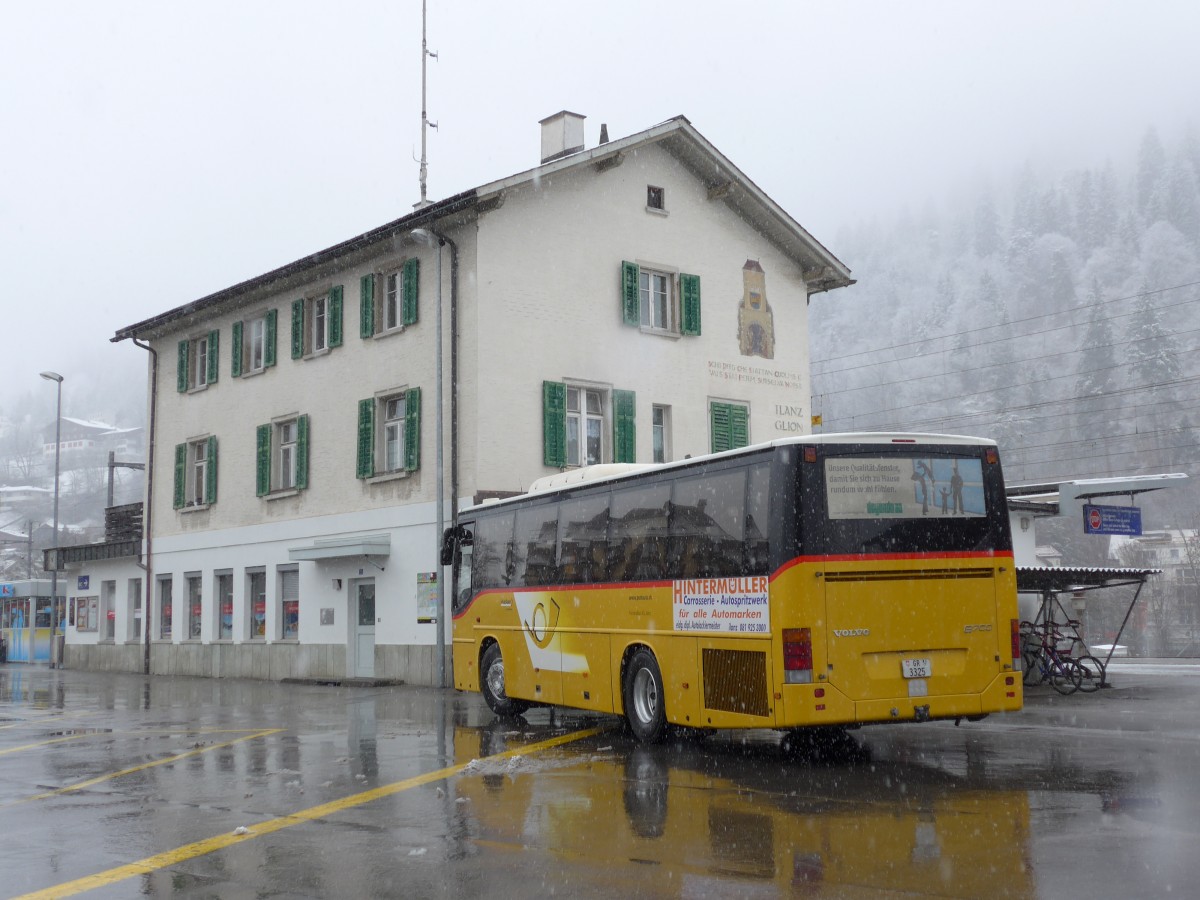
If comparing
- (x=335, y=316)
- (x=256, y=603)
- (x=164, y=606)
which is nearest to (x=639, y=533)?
(x=335, y=316)

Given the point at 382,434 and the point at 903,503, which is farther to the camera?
the point at 382,434

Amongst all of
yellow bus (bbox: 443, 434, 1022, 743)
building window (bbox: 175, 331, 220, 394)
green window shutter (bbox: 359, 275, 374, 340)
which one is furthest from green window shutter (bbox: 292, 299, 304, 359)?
yellow bus (bbox: 443, 434, 1022, 743)

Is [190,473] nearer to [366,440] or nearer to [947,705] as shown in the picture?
[366,440]

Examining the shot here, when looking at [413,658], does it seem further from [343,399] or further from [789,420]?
[789,420]

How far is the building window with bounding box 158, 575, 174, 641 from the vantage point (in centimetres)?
3409

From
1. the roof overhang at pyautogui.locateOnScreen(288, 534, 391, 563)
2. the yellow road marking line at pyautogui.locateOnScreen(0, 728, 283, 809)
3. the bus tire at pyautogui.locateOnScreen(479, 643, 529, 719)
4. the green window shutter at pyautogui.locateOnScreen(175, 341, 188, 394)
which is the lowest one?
the yellow road marking line at pyautogui.locateOnScreen(0, 728, 283, 809)

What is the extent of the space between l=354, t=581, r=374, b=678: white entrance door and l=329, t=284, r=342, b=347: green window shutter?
200 inches

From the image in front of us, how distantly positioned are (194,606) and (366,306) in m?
10.5

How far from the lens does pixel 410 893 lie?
6.70 meters

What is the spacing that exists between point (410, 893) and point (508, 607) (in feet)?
33.0

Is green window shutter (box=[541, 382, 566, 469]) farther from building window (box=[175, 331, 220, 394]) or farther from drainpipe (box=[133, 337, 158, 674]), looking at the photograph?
drainpipe (box=[133, 337, 158, 674])

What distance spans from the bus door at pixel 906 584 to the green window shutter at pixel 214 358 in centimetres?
2386

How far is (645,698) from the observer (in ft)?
44.6

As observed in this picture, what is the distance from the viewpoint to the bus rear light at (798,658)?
36.2 ft
